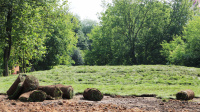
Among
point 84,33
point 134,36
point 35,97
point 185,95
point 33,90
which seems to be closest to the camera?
point 35,97

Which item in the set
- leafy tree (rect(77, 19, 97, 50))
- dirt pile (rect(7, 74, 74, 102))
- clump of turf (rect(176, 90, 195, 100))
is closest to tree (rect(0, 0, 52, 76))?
dirt pile (rect(7, 74, 74, 102))

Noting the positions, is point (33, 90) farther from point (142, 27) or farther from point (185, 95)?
point (142, 27)

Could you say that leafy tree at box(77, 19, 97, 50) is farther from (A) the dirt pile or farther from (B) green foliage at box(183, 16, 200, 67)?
(A) the dirt pile

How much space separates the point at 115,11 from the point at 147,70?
65.0 feet

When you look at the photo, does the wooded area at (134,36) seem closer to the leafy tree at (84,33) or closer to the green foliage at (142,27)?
the green foliage at (142,27)

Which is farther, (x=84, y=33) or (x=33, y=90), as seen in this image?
(x=84, y=33)

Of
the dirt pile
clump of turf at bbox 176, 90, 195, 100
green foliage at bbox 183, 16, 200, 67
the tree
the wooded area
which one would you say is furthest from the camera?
the wooded area

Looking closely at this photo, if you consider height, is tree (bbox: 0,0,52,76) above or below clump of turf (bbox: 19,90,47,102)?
above

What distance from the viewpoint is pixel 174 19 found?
120 feet

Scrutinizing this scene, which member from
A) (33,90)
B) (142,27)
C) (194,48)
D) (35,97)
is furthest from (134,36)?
(35,97)

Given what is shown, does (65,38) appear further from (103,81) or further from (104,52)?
(103,81)

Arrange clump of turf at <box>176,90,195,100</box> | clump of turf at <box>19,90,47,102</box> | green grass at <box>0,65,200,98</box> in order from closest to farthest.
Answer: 1. clump of turf at <box>19,90,47,102</box>
2. clump of turf at <box>176,90,195,100</box>
3. green grass at <box>0,65,200,98</box>

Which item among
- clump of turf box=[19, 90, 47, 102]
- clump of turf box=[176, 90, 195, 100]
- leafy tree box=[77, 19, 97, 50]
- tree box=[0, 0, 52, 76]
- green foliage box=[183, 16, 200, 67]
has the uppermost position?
leafy tree box=[77, 19, 97, 50]

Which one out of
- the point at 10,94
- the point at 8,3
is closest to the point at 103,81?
the point at 10,94
